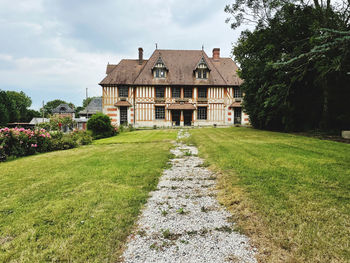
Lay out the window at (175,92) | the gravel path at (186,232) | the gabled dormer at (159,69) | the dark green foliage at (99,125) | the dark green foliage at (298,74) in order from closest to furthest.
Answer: the gravel path at (186,232)
the dark green foliage at (298,74)
the dark green foliage at (99,125)
the gabled dormer at (159,69)
the window at (175,92)

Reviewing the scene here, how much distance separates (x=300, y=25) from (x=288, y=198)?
11.3m

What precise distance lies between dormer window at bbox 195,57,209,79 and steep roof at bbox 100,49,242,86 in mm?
497

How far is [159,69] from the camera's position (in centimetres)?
2102

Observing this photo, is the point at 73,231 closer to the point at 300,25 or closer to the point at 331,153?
the point at 331,153

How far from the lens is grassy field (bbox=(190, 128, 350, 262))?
159 cm

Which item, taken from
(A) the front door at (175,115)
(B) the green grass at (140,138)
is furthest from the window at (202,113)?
(B) the green grass at (140,138)


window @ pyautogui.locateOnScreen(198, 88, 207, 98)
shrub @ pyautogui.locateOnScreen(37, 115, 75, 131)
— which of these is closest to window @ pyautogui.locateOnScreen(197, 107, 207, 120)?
window @ pyautogui.locateOnScreen(198, 88, 207, 98)

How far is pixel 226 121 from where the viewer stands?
72.1 feet

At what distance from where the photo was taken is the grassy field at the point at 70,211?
5.37 ft

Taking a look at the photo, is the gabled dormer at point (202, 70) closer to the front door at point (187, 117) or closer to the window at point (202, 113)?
the window at point (202, 113)

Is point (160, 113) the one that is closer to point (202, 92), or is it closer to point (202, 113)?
point (202, 113)

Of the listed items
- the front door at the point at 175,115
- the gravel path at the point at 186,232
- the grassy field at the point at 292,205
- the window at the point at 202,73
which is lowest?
the gravel path at the point at 186,232

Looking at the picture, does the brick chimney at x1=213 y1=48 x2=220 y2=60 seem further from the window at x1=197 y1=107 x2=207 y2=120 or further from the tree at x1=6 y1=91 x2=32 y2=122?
the tree at x1=6 y1=91 x2=32 y2=122

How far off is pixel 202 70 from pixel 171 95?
4.64 m
